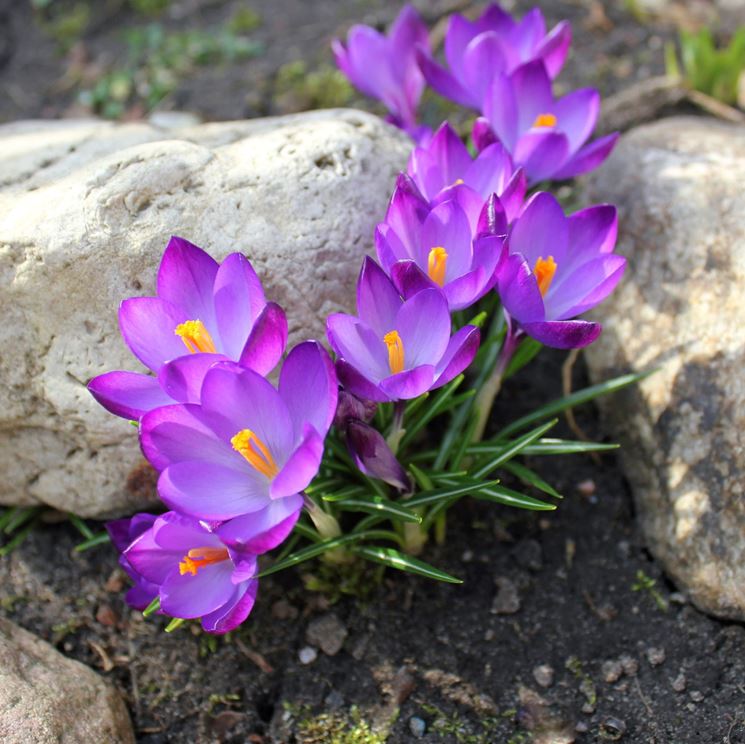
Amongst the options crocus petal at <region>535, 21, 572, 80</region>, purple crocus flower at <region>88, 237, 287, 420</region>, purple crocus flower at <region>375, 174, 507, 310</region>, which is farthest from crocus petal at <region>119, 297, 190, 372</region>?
crocus petal at <region>535, 21, 572, 80</region>

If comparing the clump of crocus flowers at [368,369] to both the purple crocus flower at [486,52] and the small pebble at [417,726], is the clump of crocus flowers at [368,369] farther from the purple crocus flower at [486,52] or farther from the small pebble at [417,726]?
the small pebble at [417,726]

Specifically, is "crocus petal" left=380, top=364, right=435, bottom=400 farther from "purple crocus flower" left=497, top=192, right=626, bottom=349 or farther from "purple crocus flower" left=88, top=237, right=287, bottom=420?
"purple crocus flower" left=497, top=192, right=626, bottom=349

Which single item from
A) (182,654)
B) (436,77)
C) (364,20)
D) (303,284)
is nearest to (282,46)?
(364,20)

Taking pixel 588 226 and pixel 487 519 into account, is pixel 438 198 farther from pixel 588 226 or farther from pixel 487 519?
pixel 487 519

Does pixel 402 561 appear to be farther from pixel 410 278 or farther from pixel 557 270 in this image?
pixel 557 270

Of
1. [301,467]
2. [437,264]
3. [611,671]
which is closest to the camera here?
[301,467]

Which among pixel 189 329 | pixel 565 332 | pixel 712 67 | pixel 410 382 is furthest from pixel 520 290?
pixel 712 67
